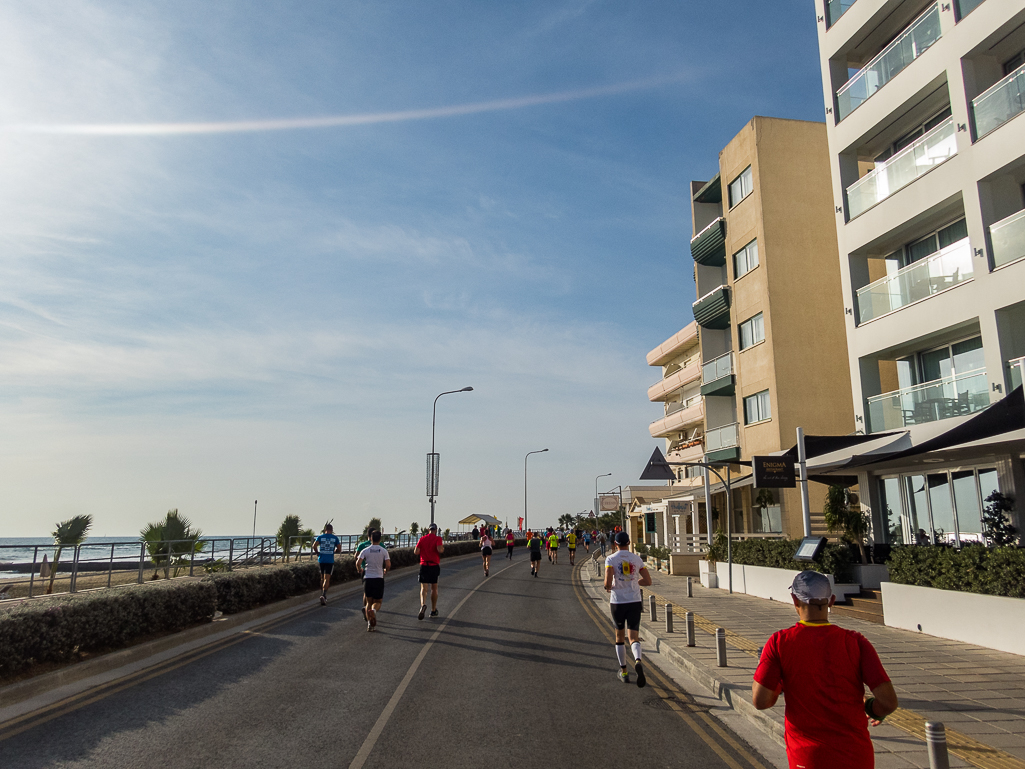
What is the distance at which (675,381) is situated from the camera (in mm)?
42250

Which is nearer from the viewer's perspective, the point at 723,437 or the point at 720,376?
the point at 723,437

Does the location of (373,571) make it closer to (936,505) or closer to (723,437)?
(936,505)

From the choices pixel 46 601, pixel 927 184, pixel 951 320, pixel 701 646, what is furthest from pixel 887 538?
pixel 46 601

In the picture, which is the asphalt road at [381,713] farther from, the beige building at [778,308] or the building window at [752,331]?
the building window at [752,331]

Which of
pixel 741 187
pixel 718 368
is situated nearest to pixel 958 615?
pixel 718 368

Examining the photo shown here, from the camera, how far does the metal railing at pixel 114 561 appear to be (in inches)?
572

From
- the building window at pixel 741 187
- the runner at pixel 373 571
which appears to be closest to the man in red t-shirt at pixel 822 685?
the runner at pixel 373 571

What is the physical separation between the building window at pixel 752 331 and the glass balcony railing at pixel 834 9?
32.9ft

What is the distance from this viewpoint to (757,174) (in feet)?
89.9

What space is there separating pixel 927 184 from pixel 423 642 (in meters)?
15.5

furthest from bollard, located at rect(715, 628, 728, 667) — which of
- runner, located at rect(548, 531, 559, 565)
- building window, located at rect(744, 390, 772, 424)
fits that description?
runner, located at rect(548, 531, 559, 565)

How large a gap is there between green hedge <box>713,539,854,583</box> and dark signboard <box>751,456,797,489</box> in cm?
174

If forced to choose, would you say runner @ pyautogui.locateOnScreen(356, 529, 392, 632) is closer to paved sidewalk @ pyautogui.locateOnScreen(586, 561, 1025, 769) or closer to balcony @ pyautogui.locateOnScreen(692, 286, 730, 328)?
paved sidewalk @ pyautogui.locateOnScreen(586, 561, 1025, 769)

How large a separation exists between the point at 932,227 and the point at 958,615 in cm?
1063
